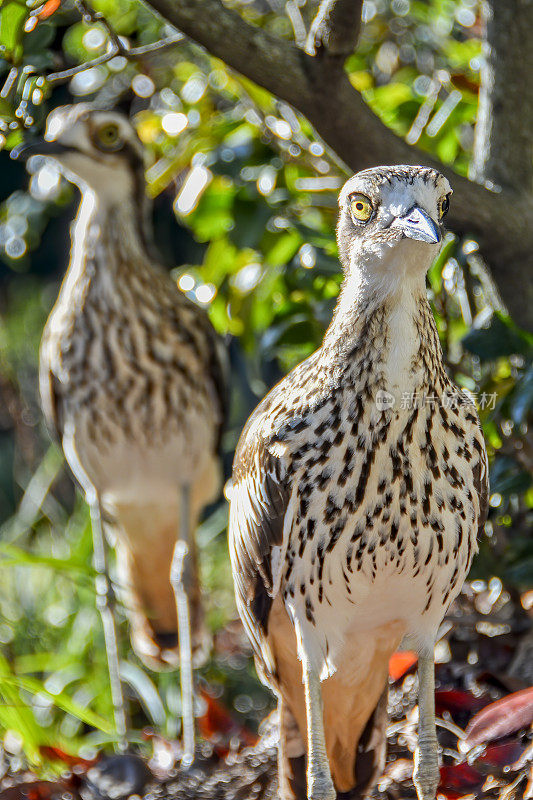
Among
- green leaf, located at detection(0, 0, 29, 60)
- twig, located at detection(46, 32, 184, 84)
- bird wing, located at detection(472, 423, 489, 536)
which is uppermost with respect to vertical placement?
green leaf, located at detection(0, 0, 29, 60)

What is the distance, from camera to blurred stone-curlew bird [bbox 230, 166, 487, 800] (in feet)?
6.51

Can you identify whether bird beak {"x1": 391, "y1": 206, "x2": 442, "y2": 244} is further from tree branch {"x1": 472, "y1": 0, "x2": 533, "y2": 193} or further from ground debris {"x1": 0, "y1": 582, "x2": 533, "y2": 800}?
tree branch {"x1": 472, "y1": 0, "x2": 533, "y2": 193}

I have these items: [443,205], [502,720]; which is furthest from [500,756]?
[443,205]

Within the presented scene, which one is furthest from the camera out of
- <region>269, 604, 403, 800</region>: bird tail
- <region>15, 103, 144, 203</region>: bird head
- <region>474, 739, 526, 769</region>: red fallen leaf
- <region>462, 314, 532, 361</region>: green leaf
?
<region>15, 103, 144, 203</region>: bird head

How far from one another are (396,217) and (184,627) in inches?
83.8

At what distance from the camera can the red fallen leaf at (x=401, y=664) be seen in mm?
2941

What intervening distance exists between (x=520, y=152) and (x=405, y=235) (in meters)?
1.33

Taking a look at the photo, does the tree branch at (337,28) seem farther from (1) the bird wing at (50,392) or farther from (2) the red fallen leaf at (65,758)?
(2) the red fallen leaf at (65,758)

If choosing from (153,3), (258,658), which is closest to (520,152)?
(153,3)

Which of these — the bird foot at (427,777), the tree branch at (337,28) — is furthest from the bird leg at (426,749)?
the tree branch at (337,28)

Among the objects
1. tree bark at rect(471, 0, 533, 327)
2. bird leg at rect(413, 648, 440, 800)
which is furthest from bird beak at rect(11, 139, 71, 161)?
bird leg at rect(413, 648, 440, 800)

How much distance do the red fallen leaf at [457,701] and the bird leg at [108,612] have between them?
113 cm

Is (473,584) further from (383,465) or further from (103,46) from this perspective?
(103,46)

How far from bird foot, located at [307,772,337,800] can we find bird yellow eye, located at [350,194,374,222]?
114 cm
